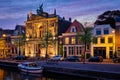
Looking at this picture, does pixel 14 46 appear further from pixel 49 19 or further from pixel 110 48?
pixel 110 48

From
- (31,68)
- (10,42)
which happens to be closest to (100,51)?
(31,68)

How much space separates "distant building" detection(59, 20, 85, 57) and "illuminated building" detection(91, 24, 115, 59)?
4.81 m

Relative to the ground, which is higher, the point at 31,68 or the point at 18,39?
the point at 18,39

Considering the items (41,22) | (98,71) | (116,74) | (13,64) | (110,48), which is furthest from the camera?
(41,22)

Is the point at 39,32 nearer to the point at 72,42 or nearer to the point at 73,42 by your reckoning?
the point at 72,42

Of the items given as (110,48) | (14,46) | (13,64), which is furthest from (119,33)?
(14,46)

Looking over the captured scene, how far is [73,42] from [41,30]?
16.4 m

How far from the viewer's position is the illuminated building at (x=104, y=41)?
67.6m

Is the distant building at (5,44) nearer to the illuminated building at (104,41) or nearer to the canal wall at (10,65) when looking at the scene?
the canal wall at (10,65)

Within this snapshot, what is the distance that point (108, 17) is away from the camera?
304 feet

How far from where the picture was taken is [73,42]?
76688 millimetres

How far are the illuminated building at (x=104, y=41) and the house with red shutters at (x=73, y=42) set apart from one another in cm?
481

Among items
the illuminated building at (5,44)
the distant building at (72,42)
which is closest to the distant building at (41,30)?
the distant building at (72,42)

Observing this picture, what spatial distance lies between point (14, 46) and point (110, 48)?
138 ft
